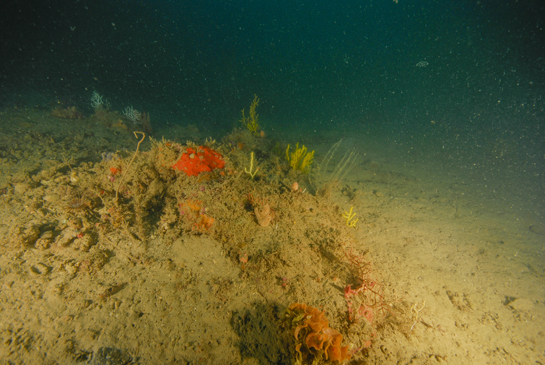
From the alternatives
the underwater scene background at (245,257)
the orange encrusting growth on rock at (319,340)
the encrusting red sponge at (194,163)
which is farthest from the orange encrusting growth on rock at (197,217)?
the orange encrusting growth on rock at (319,340)

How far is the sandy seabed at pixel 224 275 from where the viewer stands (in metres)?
2.32

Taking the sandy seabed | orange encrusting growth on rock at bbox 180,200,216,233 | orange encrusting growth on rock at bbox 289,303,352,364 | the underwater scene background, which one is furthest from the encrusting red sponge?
orange encrusting growth on rock at bbox 289,303,352,364

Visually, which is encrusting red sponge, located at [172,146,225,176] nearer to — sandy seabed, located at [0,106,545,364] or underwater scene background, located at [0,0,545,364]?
underwater scene background, located at [0,0,545,364]

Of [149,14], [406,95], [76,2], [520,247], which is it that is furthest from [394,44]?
[520,247]

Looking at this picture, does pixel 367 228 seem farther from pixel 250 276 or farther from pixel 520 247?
pixel 520 247

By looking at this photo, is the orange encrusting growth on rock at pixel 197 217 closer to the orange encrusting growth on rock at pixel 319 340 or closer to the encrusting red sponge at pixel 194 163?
the encrusting red sponge at pixel 194 163

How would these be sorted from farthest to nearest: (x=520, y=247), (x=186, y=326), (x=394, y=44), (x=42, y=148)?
(x=394, y=44) < (x=42, y=148) < (x=520, y=247) < (x=186, y=326)

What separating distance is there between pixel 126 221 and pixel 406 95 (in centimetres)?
9096

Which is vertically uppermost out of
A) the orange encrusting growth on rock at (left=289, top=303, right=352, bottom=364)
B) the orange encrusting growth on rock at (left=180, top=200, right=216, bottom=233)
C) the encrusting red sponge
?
the encrusting red sponge

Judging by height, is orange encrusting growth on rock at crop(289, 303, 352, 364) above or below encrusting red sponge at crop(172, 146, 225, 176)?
below

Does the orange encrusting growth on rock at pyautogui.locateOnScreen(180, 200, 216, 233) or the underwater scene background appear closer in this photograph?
the underwater scene background

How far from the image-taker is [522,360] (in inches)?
120

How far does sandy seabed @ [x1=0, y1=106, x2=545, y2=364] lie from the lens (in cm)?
232

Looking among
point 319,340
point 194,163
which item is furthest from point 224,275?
point 194,163
